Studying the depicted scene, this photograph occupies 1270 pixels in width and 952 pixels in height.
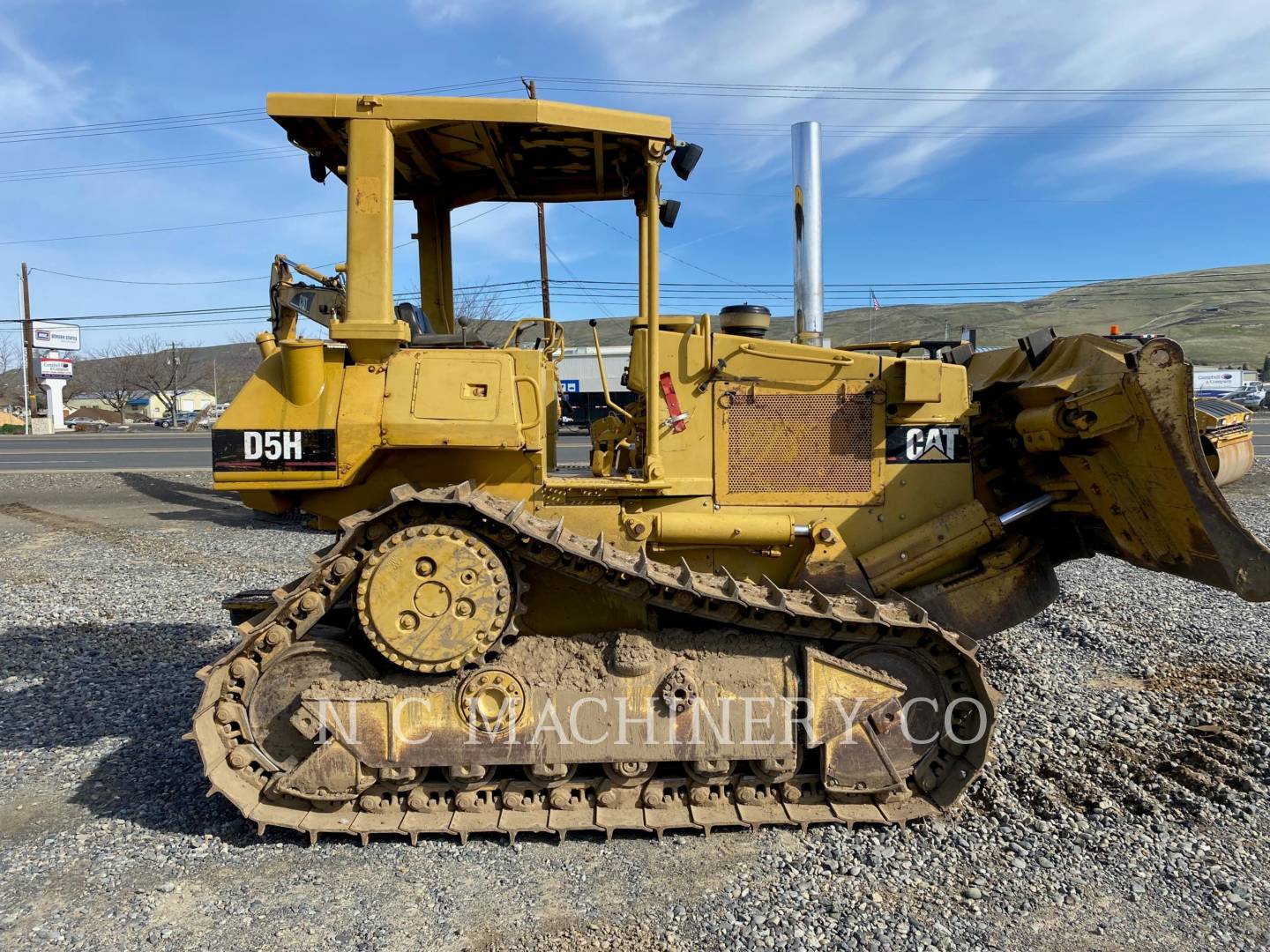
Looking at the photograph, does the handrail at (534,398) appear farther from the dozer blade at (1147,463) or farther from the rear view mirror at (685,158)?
the dozer blade at (1147,463)

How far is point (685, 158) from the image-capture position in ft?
13.8

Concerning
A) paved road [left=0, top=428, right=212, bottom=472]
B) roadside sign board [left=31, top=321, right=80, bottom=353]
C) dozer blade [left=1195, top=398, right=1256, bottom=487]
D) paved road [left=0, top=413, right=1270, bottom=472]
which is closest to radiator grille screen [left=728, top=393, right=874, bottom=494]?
dozer blade [left=1195, top=398, right=1256, bottom=487]

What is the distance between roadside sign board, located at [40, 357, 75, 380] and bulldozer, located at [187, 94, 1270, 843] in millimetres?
51846

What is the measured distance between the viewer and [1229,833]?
12.5 ft

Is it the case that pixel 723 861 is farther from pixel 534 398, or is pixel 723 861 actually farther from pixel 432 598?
pixel 534 398

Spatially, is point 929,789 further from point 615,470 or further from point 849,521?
point 615,470

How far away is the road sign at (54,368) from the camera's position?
45.5 m

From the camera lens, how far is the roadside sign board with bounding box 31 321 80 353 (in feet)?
163

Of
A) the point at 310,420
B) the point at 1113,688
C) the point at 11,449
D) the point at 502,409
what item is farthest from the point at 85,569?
the point at 11,449

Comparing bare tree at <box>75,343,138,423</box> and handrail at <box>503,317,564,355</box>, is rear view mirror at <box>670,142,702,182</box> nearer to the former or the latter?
handrail at <box>503,317,564,355</box>

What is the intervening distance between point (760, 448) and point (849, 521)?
676 mm

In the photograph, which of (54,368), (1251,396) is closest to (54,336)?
(54,368)

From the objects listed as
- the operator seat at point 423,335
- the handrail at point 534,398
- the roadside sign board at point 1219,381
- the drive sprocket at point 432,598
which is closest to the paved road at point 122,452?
the operator seat at point 423,335

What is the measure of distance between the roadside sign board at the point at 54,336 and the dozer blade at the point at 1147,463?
59880mm
